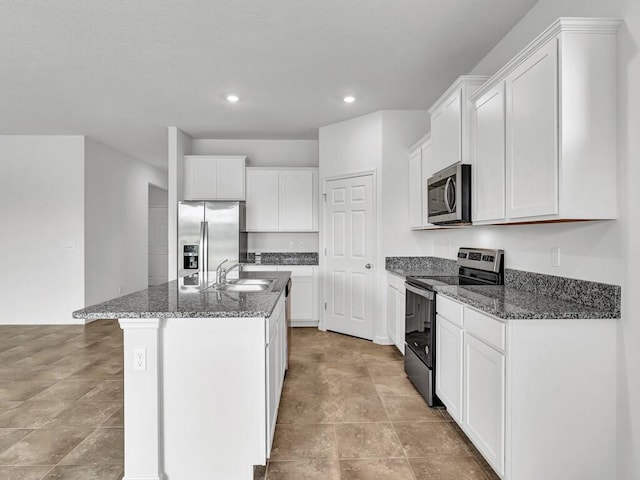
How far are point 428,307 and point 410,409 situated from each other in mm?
761

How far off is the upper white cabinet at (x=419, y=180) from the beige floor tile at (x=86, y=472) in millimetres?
3037

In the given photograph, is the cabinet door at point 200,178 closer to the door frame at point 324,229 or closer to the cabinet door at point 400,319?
the door frame at point 324,229

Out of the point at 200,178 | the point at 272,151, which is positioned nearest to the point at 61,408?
the point at 200,178

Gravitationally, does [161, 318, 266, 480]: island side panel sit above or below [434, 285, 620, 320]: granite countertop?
below

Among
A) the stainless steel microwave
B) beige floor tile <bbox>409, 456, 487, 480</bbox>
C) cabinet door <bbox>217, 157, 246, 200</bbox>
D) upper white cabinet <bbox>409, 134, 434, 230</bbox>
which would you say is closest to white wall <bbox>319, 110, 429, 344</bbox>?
upper white cabinet <bbox>409, 134, 434, 230</bbox>

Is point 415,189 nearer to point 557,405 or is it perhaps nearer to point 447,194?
point 447,194

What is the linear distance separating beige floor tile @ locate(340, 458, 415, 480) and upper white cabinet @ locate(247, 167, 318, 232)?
11.9ft

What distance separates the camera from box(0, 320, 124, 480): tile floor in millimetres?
2092

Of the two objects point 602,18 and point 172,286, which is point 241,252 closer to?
point 172,286

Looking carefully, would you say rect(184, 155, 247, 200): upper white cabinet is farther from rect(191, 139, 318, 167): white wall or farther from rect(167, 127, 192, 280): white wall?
rect(191, 139, 318, 167): white wall

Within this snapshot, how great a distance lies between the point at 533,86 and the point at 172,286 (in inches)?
100

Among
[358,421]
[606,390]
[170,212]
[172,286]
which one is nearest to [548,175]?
[606,390]

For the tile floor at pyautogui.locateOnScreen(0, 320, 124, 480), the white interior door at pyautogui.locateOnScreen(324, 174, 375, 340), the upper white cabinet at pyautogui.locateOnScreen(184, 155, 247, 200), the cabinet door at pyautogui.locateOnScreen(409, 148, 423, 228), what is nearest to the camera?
the tile floor at pyautogui.locateOnScreen(0, 320, 124, 480)

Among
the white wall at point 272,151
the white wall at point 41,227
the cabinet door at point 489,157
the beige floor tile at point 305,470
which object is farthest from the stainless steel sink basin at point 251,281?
the white wall at point 41,227
